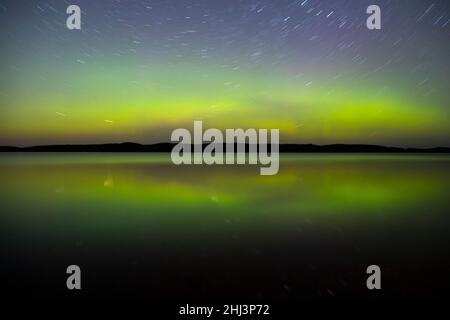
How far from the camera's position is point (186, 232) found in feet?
Result: 16.8

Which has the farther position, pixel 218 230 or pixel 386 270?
pixel 218 230

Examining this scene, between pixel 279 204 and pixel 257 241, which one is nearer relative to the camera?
pixel 257 241

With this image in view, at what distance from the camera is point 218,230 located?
5.23m

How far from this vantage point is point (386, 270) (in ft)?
12.2

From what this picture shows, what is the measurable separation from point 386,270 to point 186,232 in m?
2.36

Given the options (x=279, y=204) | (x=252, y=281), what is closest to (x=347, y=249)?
(x=252, y=281)

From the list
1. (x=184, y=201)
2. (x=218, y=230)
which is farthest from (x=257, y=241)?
(x=184, y=201)
